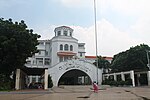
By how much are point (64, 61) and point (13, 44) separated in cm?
1950

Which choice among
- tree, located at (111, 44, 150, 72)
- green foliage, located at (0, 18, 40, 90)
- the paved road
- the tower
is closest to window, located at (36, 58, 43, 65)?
the tower

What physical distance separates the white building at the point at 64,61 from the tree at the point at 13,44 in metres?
16.3

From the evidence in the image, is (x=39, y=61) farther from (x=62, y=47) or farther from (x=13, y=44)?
(x=13, y=44)

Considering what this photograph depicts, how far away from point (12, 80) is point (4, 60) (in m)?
5.21

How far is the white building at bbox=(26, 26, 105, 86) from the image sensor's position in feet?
142

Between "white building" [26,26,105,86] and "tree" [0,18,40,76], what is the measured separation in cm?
1629

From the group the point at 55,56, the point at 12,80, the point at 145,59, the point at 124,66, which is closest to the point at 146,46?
the point at 145,59

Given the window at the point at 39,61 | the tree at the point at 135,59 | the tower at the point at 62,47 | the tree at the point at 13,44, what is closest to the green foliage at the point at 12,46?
the tree at the point at 13,44

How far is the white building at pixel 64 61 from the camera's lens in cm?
4341

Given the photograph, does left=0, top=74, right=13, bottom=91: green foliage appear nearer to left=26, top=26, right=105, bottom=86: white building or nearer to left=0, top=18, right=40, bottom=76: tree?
left=0, top=18, right=40, bottom=76: tree

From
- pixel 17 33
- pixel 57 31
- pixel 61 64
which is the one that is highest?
pixel 57 31

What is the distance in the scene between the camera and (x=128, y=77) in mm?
42625

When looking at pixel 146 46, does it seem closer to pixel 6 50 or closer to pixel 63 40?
pixel 63 40

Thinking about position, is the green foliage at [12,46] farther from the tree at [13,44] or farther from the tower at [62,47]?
the tower at [62,47]
